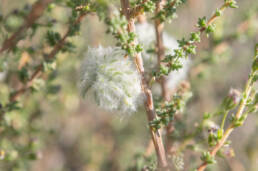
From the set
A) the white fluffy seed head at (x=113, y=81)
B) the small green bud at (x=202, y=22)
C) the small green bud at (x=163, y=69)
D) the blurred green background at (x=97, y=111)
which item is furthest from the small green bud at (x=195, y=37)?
the blurred green background at (x=97, y=111)

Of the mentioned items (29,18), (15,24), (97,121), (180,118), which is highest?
(97,121)

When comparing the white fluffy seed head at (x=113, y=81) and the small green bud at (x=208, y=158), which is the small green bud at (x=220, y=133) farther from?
the white fluffy seed head at (x=113, y=81)

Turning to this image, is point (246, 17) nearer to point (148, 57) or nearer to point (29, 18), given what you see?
point (148, 57)

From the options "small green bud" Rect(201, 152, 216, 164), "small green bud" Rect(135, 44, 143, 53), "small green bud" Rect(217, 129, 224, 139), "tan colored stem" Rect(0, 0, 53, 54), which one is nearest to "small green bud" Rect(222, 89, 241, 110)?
"small green bud" Rect(217, 129, 224, 139)

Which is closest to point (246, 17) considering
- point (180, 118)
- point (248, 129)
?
point (180, 118)

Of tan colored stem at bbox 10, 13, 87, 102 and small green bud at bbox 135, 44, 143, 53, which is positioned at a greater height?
tan colored stem at bbox 10, 13, 87, 102

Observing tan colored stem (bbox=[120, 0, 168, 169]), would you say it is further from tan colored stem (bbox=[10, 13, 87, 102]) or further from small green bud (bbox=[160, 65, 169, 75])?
tan colored stem (bbox=[10, 13, 87, 102])

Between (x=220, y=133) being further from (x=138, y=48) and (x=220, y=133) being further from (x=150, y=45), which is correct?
(x=150, y=45)
